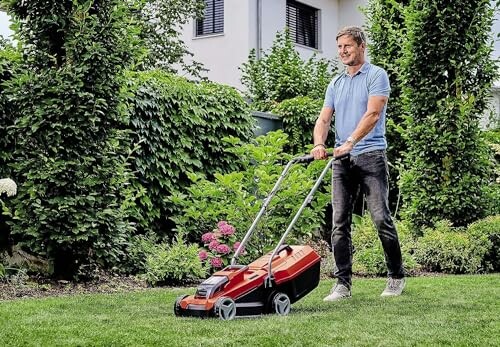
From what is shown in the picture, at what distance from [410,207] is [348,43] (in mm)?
4389

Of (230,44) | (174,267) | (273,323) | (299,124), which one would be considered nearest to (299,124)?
(299,124)

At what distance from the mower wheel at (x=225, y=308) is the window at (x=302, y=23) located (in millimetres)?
15706

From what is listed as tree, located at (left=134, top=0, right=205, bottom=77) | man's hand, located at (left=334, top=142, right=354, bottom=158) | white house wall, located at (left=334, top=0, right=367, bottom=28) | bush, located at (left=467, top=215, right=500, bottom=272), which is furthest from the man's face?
white house wall, located at (left=334, top=0, right=367, bottom=28)

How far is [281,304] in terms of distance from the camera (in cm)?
507

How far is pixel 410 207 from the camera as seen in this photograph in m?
9.67

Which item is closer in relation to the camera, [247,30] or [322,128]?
[322,128]

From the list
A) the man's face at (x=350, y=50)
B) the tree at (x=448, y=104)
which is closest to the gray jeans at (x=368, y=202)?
the man's face at (x=350, y=50)

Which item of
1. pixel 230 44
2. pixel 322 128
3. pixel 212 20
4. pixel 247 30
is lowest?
pixel 322 128

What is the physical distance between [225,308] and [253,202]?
404cm

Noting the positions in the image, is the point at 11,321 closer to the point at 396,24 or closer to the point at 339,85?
the point at 339,85

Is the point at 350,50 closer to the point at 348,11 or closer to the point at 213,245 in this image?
the point at 213,245

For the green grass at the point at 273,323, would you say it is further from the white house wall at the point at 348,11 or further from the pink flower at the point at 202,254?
the white house wall at the point at 348,11

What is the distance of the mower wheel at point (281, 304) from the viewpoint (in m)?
5.04

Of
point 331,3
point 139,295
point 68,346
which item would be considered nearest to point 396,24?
point 139,295
